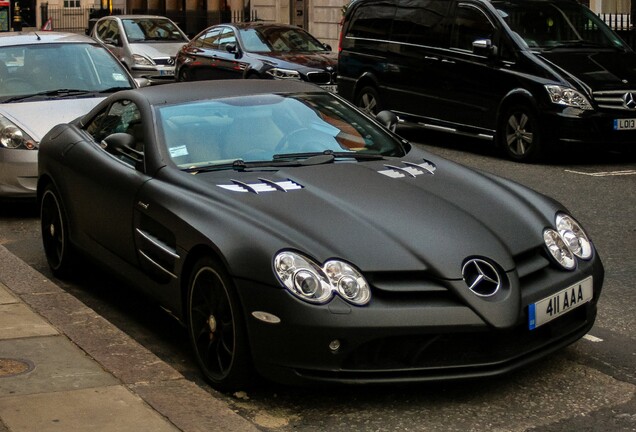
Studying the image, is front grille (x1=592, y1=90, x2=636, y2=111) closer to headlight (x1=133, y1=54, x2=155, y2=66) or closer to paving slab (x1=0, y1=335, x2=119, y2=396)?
paving slab (x1=0, y1=335, x2=119, y2=396)

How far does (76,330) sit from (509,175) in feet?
24.4

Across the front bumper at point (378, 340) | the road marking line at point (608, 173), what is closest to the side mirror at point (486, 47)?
the road marking line at point (608, 173)

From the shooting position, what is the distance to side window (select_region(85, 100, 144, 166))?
23.9 ft

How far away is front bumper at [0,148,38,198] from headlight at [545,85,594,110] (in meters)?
5.90

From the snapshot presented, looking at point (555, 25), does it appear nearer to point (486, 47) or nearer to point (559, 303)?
point (486, 47)

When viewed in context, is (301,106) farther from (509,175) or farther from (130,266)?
(509,175)

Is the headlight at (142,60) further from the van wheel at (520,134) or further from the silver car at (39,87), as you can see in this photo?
the silver car at (39,87)

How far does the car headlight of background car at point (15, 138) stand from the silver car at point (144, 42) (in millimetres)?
12415

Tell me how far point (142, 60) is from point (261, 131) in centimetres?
1779

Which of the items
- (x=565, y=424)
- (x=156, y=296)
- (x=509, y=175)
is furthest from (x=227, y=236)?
(x=509, y=175)

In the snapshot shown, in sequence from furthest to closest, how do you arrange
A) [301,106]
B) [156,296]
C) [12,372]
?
[301,106]
[156,296]
[12,372]

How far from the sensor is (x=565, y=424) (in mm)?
5301

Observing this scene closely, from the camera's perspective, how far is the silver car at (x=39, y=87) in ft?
35.5

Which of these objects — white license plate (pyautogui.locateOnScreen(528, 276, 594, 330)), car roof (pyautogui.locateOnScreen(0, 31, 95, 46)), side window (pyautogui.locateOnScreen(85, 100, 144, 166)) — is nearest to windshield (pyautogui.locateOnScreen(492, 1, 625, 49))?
car roof (pyautogui.locateOnScreen(0, 31, 95, 46))
